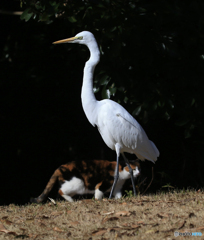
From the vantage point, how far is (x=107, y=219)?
357 centimetres

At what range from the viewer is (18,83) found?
7309 mm

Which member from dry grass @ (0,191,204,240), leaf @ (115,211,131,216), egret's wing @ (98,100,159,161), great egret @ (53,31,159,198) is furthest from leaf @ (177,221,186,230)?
egret's wing @ (98,100,159,161)

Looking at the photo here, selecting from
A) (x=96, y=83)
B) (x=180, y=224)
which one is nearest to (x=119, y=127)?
(x=96, y=83)

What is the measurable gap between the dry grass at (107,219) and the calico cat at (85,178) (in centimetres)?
159

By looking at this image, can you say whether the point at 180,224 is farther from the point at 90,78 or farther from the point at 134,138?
the point at 90,78

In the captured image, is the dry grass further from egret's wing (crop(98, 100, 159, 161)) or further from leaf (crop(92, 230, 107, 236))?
egret's wing (crop(98, 100, 159, 161))

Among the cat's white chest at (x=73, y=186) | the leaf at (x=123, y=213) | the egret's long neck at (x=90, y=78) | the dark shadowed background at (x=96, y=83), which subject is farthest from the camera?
the cat's white chest at (x=73, y=186)

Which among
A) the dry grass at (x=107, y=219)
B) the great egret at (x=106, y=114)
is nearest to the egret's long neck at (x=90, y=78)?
the great egret at (x=106, y=114)

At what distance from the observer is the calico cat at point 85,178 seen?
6219 millimetres

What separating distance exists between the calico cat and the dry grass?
159 centimetres

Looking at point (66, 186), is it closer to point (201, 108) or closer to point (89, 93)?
point (89, 93)

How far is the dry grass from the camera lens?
3238 mm

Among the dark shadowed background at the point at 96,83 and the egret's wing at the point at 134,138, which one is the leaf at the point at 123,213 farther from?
the dark shadowed background at the point at 96,83

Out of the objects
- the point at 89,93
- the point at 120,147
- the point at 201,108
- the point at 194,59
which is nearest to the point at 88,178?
the point at 120,147
